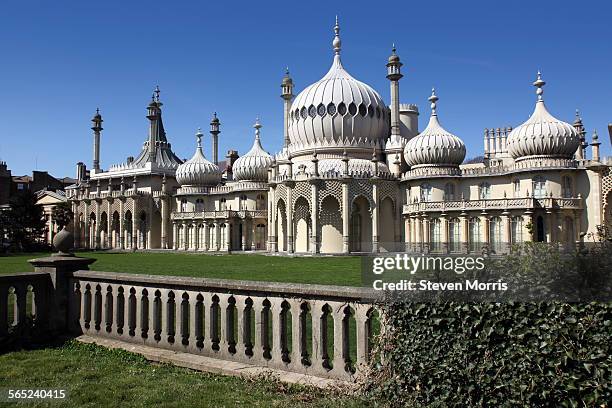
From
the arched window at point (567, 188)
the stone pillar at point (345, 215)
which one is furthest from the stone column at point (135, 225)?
the arched window at point (567, 188)

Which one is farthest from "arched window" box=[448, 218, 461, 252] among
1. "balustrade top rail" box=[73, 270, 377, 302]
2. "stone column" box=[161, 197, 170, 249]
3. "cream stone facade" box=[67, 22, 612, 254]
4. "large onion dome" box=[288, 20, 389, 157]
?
"stone column" box=[161, 197, 170, 249]

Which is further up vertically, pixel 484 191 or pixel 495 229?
pixel 484 191

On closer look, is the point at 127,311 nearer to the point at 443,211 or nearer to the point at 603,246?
the point at 603,246

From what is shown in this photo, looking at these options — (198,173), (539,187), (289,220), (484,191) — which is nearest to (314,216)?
(289,220)

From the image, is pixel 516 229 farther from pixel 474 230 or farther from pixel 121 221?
pixel 121 221

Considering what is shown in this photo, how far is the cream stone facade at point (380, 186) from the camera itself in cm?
3841

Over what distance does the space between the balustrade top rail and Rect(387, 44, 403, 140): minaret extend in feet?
142

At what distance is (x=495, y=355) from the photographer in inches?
192

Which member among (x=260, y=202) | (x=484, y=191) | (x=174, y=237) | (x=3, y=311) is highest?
(x=260, y=202)

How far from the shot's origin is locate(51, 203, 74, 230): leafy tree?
69.8 m

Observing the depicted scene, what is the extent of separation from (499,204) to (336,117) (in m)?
16.5

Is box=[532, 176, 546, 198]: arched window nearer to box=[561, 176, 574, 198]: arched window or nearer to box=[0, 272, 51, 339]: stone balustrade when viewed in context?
box=[561, 176, 574, 198]: arched window

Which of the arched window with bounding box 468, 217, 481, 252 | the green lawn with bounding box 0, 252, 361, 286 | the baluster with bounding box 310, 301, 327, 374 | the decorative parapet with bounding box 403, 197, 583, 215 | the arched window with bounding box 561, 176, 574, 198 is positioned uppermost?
the arched window with bounding box 561, 176, 574, 198

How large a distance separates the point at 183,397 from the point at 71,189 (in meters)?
78.2
